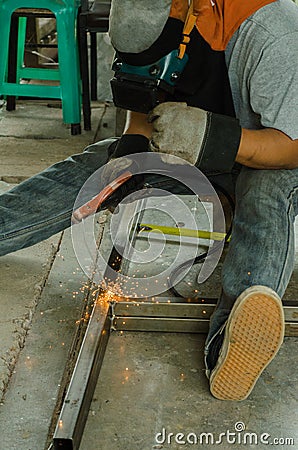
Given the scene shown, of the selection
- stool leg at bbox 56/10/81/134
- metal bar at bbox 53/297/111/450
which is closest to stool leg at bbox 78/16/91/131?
stool leg at bbox 56/10/81/134

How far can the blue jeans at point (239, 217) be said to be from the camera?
187 cm

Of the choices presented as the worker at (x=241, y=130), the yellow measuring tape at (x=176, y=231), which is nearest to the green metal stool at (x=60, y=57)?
the yellow measuring tape at (x=176, y=231)

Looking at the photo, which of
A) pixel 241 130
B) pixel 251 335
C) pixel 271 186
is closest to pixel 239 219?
pixel 271 186

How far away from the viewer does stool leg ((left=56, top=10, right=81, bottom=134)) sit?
3693mm

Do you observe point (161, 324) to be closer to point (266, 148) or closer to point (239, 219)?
point (239, 219)

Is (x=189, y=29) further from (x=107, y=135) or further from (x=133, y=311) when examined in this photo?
(x=107, y=135)

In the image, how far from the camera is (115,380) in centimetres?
196

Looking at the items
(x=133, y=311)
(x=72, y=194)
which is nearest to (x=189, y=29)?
(x=72, y=194)

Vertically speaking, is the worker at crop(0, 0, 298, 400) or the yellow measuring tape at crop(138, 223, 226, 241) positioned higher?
the worker at crop(0, 0, 298, 400)

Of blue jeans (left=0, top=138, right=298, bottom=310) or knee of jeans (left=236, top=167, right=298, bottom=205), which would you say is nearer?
blue jeans (left=0, top=138, right=298, bottom=310)

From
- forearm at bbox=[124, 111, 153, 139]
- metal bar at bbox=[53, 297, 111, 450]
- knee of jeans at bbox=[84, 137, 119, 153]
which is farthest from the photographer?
knee of jeans at bbox=[84, 137, 119, 153]

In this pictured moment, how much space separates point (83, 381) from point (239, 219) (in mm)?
612

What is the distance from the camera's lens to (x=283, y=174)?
6.57ft

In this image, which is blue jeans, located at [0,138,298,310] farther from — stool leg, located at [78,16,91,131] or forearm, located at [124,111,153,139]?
stool leg, located at [78,16,91,131]
